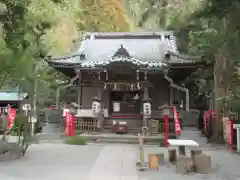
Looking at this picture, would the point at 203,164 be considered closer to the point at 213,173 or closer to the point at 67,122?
the point at 213,173

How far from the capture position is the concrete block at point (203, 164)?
836 cm

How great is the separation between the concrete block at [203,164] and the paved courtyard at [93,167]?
0.63 feet

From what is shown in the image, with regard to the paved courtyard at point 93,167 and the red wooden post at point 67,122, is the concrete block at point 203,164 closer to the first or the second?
the paved courtyard at point 93,167

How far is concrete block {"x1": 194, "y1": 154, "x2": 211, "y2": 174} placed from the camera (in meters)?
8.36

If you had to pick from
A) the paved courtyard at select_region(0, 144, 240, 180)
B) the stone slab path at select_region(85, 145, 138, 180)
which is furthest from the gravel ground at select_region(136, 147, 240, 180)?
the stone slab path at select_region(85, 145, 138, 180)

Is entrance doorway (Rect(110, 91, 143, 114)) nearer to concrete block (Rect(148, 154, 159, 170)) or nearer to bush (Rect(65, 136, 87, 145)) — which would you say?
bush (Rect(65, 136, 87, 145))

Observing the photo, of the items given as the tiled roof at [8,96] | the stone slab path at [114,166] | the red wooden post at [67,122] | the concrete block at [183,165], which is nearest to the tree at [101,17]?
the tiled roof at [8,96]

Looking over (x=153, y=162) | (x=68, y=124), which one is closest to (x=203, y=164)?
(x=153, y=162)

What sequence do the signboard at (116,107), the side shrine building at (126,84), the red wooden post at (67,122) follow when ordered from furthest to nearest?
the signboard at (116,107)
the side shrine building at (126,84)
the red wooden post at (67,122)

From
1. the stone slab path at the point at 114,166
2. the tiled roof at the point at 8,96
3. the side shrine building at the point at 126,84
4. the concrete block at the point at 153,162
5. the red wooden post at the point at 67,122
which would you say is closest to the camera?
the stone slab path at the point at 114,166

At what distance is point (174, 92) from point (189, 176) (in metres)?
10.7

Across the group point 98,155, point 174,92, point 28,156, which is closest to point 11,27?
point 28,156

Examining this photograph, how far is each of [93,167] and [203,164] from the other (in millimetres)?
3056

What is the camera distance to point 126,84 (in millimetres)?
17250
